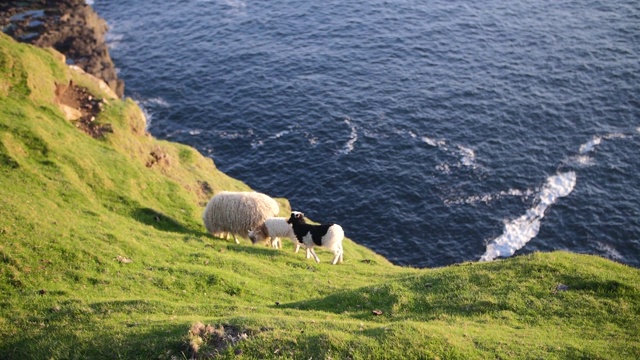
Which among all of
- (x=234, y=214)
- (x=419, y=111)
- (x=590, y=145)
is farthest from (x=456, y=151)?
(x=234, y=214)

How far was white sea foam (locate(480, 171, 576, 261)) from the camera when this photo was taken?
165ft

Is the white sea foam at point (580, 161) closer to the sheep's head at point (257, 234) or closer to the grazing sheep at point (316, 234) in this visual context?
the grazing sheep at point (316, 234)

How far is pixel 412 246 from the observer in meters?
51.1

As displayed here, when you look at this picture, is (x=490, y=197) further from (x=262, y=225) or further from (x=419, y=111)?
(x=262, y=225)

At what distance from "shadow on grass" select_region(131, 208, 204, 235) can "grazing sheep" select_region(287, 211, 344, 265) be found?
21.2 ft

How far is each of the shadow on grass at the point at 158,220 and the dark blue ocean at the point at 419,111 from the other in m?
22.2

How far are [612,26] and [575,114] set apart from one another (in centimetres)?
2690

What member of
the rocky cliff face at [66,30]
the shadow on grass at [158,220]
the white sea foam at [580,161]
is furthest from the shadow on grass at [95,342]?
the rocky cliff face at [66,30]

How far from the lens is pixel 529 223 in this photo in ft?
173

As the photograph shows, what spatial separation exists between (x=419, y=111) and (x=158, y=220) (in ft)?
146

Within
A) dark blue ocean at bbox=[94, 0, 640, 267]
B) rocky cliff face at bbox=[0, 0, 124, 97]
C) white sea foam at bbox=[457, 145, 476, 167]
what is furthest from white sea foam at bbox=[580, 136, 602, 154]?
rocky cliff face at bbox=[0, 0, 124, 97]

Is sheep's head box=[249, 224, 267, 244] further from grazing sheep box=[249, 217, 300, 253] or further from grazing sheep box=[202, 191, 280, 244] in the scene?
grazing sheep box=[202, 191, 280, 244]

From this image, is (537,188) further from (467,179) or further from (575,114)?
(575,114)

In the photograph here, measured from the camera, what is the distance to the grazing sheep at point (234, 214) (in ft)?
110
